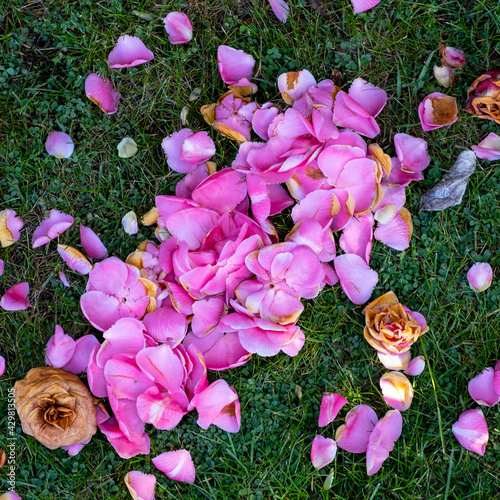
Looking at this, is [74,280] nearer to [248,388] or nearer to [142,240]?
[142,240]

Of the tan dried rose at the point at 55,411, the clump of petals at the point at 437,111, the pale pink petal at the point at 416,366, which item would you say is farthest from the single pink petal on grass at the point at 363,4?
the tan dried rose at the point at 55,411

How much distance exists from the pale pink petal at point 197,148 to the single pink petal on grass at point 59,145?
1.35 feet

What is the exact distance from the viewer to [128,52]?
193 centimetres

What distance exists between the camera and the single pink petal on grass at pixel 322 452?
6.00ft

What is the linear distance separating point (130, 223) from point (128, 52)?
23.3 inches

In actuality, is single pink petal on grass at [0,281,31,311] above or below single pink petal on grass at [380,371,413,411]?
above

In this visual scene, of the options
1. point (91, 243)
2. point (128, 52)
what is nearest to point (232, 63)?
point (128, 52)

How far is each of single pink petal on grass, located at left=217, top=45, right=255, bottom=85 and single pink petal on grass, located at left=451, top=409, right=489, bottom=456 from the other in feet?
4.48

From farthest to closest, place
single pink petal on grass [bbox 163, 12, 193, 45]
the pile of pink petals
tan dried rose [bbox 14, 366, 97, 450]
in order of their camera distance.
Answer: single pink petal on grass [bbox 163, 12, 193, 45], the pile of pink petals, tan dried rose [bbox 14, 366, 97, 450]

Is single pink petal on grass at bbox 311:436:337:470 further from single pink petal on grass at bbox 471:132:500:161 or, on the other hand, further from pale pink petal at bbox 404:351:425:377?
single pink petal on grass at bbox 471:132:500:161

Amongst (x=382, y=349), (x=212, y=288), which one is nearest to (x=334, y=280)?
(x=382, y=349)

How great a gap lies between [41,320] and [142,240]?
1.44 ft

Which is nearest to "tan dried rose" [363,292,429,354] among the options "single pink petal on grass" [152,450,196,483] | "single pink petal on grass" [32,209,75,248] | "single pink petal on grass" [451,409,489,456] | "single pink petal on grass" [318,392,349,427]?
"single pink petal on grass" [318,392,349,427]

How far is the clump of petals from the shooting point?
1.87 m
